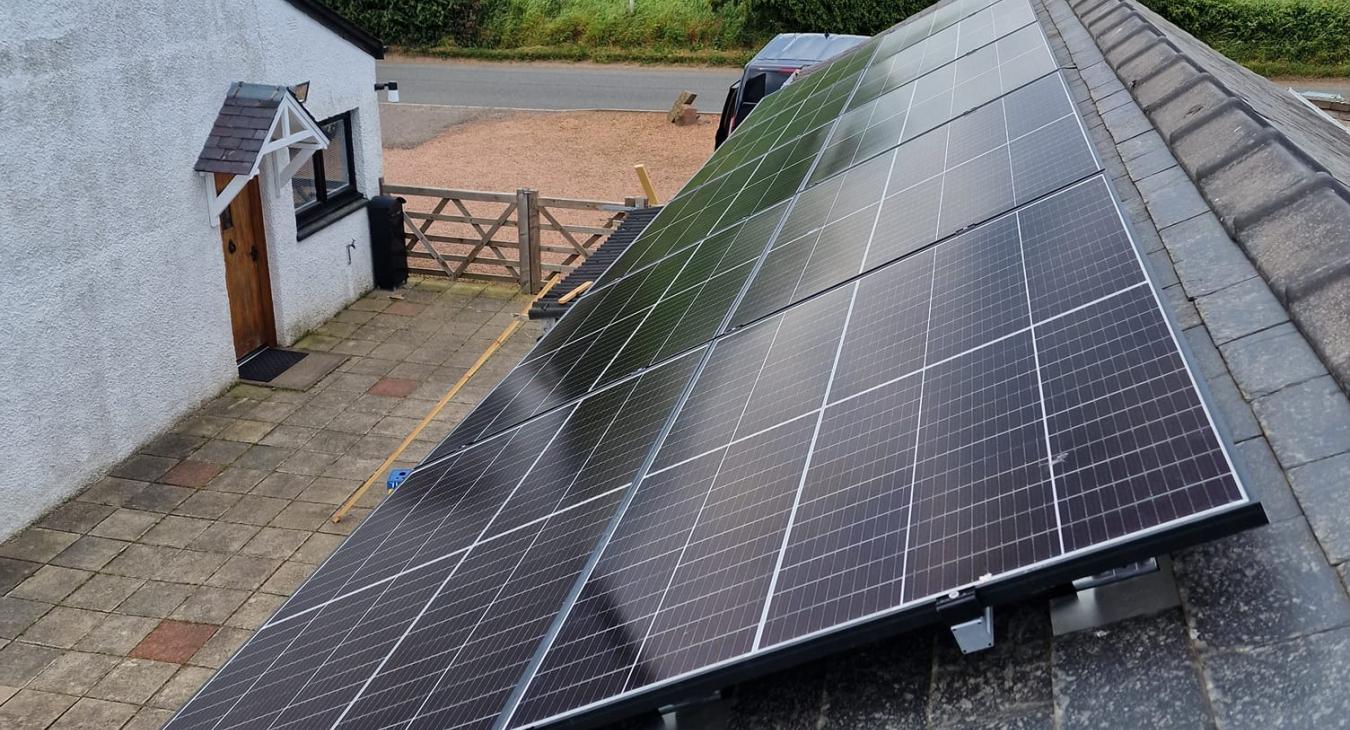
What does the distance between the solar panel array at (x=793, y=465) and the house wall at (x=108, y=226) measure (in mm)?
6354

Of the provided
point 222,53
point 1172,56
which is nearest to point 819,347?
point 1172,56

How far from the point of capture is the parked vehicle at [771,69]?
62.1ft

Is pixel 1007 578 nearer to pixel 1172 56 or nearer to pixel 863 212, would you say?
pixel 863 212

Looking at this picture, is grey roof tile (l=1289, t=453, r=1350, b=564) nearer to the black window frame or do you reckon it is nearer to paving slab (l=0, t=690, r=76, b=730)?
paving slab (l=0, t=690, r=76, b=730)

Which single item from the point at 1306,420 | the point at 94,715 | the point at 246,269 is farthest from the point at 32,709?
the point at 1306,420

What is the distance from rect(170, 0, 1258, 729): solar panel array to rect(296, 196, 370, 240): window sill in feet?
32.6

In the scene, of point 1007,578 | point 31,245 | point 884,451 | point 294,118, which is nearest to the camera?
point 1007,578

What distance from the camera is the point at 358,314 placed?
16.9 meters

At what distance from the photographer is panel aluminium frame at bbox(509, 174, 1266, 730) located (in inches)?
86.6

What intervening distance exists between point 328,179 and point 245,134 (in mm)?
3723

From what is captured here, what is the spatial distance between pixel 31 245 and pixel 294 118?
4559 millimetres

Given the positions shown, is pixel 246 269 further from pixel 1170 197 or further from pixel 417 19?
pixel 417 19

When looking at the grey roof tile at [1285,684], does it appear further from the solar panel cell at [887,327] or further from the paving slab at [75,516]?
the paving slab at [75,516]

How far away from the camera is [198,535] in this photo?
35.8ft
